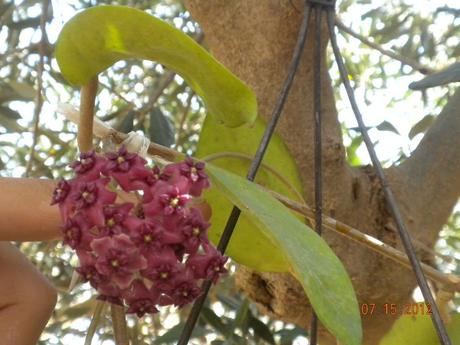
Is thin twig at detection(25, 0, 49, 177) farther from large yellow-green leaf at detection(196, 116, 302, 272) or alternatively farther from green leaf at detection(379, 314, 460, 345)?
green leaf at detection(379, 314, 460, 345)

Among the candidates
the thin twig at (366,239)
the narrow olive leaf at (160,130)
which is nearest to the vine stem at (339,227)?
the thin twig at (366,239)

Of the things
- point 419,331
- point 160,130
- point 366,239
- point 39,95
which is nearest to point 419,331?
point 419,331

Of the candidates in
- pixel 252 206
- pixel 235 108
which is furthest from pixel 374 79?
pixel 252 206

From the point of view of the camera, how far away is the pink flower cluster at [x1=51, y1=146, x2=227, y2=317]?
1.93ft

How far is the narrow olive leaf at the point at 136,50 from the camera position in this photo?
68 centimetres

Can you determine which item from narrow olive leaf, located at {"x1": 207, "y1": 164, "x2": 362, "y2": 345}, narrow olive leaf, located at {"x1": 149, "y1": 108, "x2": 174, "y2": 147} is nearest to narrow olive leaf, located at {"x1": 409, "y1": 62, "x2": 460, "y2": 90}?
narrow olive leaf, located at {"x1": 207, "y1": 164, "x2": 362, "y2": 345}

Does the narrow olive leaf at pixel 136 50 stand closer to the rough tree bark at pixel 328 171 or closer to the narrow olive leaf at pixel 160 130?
the rough tree bark at pixel 328 171

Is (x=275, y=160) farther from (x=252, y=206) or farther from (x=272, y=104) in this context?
(x=252, y=206)

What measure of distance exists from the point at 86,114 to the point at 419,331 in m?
0.42

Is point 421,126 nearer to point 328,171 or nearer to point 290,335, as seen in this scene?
point 290,335

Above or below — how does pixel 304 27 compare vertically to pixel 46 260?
above

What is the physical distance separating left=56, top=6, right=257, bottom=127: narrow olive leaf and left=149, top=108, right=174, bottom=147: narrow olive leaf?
78cm

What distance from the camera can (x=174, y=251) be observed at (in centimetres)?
61

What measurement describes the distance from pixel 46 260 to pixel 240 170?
42.5 inches
